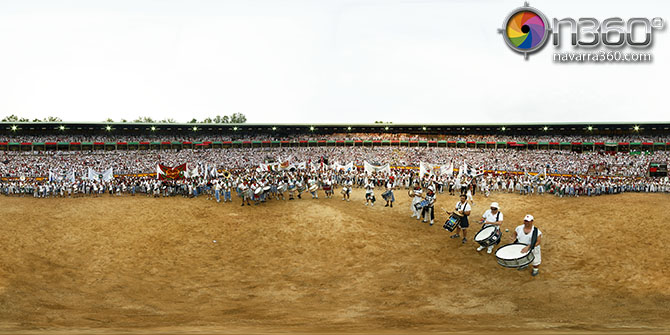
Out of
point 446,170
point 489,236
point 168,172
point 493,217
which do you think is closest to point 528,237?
point 493,217

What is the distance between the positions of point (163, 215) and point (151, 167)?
1089 inches

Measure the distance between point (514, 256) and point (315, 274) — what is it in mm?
5709

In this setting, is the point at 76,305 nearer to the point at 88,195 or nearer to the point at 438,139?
the point at 88,195

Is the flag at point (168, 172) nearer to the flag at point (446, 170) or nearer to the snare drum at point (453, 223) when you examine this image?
the snare drum at point (453, 223)

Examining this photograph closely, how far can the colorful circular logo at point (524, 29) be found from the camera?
1939cm

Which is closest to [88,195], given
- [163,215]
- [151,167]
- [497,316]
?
[163,215]

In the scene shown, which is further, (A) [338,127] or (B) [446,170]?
(A) [338,127]

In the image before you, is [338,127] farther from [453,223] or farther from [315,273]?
[315,273]

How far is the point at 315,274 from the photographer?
389 inches

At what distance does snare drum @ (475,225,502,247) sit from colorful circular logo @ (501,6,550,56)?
45.6 feet

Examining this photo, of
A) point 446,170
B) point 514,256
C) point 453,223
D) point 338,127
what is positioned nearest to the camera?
point 514,256

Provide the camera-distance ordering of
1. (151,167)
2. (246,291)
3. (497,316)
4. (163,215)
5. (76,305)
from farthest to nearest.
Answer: (151,167), (163,215), (246,291), (76,305), (497,316)

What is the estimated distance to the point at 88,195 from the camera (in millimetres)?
22969

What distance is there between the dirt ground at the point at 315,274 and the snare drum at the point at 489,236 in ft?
1.47
